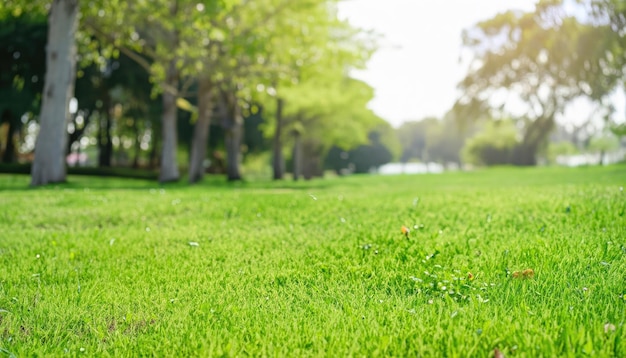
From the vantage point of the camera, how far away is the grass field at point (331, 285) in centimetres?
322

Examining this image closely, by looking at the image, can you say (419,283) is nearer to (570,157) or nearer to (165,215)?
(165,215)

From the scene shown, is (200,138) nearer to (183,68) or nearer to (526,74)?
(183,68)

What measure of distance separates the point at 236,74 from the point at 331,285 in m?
16.6

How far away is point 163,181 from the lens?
2142 cm

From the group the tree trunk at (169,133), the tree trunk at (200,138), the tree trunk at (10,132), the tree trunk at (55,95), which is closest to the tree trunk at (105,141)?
the tree trunk at (10,132)

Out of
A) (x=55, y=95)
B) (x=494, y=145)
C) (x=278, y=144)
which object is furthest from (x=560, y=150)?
(x=55, y=95)

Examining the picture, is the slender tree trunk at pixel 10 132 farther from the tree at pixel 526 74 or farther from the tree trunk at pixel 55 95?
the tree at pixel 526 74

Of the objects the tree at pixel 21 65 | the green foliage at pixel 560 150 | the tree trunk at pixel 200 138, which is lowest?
the tree trunk at pixel 200 138

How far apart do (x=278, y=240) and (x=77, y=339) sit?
2906 millimetres

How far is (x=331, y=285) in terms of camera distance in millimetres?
4375

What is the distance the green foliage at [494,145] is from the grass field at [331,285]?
203 feet

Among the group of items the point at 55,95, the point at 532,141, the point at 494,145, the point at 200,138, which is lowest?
the point at 200,138

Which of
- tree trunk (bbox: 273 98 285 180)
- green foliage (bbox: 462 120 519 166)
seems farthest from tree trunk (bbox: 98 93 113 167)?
green foliage (bbox: 462 120 519 166)

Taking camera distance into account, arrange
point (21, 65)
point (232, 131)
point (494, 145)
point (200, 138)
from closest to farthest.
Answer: point (200, 138) < point (232, 131) < point (21, 65) < point (494, 145)
